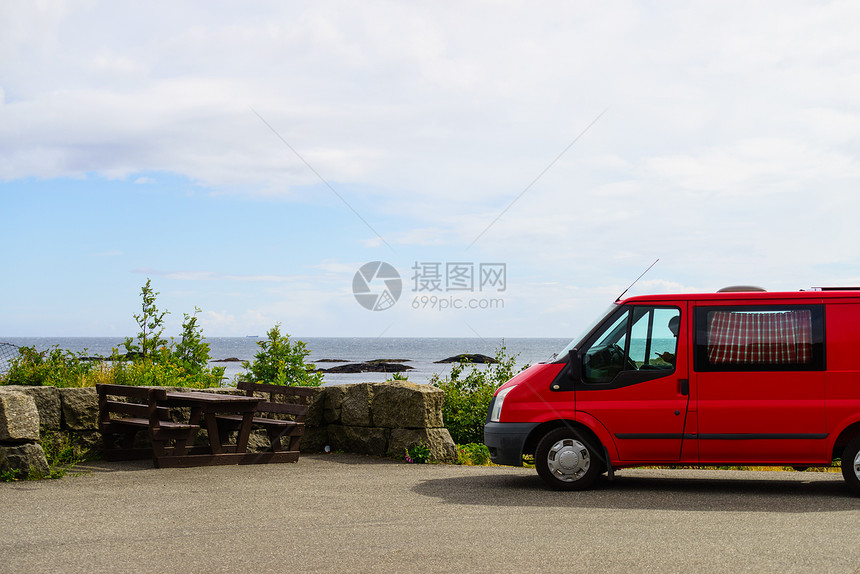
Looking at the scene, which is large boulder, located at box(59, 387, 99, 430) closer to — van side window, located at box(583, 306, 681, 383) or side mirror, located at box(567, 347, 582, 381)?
side mirror, located at box(567, 347, 582, 381)

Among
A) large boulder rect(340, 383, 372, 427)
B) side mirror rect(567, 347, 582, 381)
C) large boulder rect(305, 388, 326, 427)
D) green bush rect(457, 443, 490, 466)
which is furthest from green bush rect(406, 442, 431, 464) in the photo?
side mirror rect(567, 347, 582, 381)

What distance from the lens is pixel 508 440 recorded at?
27.3 ft

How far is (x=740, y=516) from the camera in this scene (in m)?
6.97

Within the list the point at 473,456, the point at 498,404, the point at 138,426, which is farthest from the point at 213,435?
the point at 498,404

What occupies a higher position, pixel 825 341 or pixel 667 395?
pixel 825 341

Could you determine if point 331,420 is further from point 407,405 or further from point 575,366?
point 575,366

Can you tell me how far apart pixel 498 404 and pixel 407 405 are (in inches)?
88.5

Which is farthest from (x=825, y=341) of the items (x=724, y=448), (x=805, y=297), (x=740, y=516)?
(x=740, y=516)

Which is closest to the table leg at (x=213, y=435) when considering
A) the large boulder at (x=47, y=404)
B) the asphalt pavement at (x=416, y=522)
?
the asphalt pavement at (x=416, y=522)

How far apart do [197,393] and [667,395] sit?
5471mm

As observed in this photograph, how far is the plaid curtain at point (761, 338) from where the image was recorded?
8078mm

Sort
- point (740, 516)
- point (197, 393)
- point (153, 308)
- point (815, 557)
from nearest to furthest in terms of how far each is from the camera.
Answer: point (815, 557)
point (740, 516)
point (197, 393)
point (153, 308)

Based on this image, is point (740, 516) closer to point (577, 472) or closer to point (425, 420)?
point (577, 472)

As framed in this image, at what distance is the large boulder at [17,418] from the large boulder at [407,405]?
4003 mm
